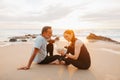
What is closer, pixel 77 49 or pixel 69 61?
pixel 77 49

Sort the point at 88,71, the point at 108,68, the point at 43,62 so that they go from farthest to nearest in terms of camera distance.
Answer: the point at 43,62 < the point at 108,68 < the point at 88,71

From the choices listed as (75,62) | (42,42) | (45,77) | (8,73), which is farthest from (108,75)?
(8,73)

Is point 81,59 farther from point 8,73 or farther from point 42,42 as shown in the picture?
point 8,73

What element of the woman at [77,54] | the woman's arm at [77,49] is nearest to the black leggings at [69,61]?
the woman at [77,54]

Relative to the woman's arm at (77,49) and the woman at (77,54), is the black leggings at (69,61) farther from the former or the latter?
the woman's arm at (77,49)

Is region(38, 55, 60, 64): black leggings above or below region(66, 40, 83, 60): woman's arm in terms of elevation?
below

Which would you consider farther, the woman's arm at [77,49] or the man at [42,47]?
the man at [42,47]

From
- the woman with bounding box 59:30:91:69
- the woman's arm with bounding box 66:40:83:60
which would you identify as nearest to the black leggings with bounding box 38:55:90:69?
the woman with bounding box 59:30:91:69

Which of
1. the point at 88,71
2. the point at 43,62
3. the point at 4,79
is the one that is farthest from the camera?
the point at 43,62

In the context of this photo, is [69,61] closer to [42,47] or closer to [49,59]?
[49,59]

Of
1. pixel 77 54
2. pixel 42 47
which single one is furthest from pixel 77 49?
pixel 42 47

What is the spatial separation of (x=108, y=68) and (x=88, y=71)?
0.80 meters

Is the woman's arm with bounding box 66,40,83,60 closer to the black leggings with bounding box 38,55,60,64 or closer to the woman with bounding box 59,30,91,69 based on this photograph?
the woman with bounding box 59,30,91,69

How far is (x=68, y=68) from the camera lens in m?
6.75
